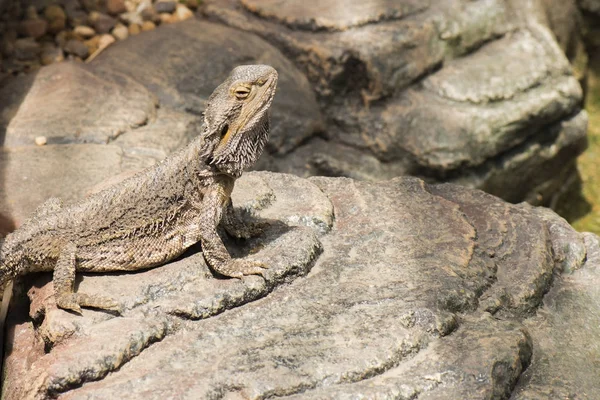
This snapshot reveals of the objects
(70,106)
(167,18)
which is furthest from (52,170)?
(167,18)

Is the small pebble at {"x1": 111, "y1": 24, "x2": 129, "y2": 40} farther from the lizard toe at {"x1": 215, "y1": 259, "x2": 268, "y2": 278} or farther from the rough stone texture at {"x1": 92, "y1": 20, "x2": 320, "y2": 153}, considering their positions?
the lizard toe at {"x1": 215, "y1": 259, "x2": 268, "y2": 278}

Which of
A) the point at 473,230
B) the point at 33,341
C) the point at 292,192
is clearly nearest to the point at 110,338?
the point at 33,341

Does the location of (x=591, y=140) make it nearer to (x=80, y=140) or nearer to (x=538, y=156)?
(x=538, y=156)

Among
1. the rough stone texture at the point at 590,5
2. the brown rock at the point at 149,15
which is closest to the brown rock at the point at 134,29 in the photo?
the brown rock at the point at 149,15

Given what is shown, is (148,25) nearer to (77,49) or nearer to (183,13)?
(183,13)

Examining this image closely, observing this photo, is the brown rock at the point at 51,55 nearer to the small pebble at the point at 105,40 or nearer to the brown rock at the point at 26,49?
the brown rock at the point at 26,49
